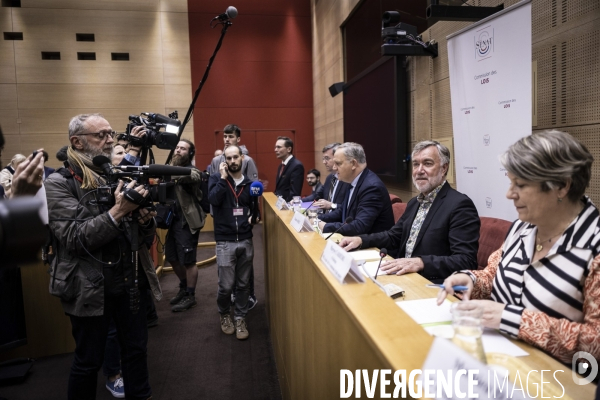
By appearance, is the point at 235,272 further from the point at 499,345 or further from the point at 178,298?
the point at 499,345

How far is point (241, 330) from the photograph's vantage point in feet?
10.0

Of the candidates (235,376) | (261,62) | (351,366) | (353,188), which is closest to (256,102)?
(261,62)

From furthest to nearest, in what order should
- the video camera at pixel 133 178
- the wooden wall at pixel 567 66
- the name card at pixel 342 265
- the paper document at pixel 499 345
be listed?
1. the wooden wall at pixel 567 66
2. the video camera at pixel 133 178
3. the name card at pixel 342 265
4. the paper document at pixel 499 345

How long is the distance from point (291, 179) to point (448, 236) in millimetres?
3285

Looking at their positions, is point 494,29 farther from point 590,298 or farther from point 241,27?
point 241,27

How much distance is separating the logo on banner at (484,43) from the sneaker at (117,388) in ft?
9.83

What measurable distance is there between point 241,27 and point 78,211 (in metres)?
7.10

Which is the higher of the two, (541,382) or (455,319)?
(455,319)

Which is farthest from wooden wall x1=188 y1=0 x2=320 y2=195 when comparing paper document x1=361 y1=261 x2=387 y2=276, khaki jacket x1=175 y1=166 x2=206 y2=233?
paper document x1=361 y1=261 x2=387 y2=276

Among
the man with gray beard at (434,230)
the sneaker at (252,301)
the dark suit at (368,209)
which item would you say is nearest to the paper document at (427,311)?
the man with gray beard at (434,230)

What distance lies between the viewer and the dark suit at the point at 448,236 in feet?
5.79

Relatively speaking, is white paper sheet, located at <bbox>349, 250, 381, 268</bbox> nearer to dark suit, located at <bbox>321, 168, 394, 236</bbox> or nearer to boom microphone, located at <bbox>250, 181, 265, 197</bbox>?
dark suit, located at <bbox>321, 168, 394, 236</bbox>

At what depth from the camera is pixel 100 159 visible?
1708mm

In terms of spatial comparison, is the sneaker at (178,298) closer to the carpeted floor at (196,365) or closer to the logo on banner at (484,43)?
the carpeted floor at (196,365)
